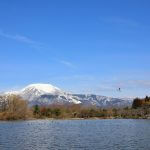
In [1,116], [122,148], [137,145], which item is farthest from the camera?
[1,116]

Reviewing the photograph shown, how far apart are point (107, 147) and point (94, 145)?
3249 mm

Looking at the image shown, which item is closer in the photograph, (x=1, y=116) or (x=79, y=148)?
(x=79, y=148)

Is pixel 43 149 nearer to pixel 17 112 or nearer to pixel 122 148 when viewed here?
pixel 122 148

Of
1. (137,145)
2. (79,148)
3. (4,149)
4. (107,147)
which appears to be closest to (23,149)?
(4,149)

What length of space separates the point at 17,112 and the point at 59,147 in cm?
13315

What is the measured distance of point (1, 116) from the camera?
7407 inches

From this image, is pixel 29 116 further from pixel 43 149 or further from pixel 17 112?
pixel 43 149

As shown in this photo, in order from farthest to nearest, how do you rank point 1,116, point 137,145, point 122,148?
1. point 1,116
2. point 137,145
3. point 122,148

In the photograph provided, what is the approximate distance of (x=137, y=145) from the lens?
6050cm

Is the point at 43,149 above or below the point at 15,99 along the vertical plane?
below

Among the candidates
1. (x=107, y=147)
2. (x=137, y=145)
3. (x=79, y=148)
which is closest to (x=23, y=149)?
(x=79, y=148)

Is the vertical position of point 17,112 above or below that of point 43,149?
above

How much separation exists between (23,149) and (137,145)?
18167 mm

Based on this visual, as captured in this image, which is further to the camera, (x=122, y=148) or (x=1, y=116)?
(x=1, y=116)
